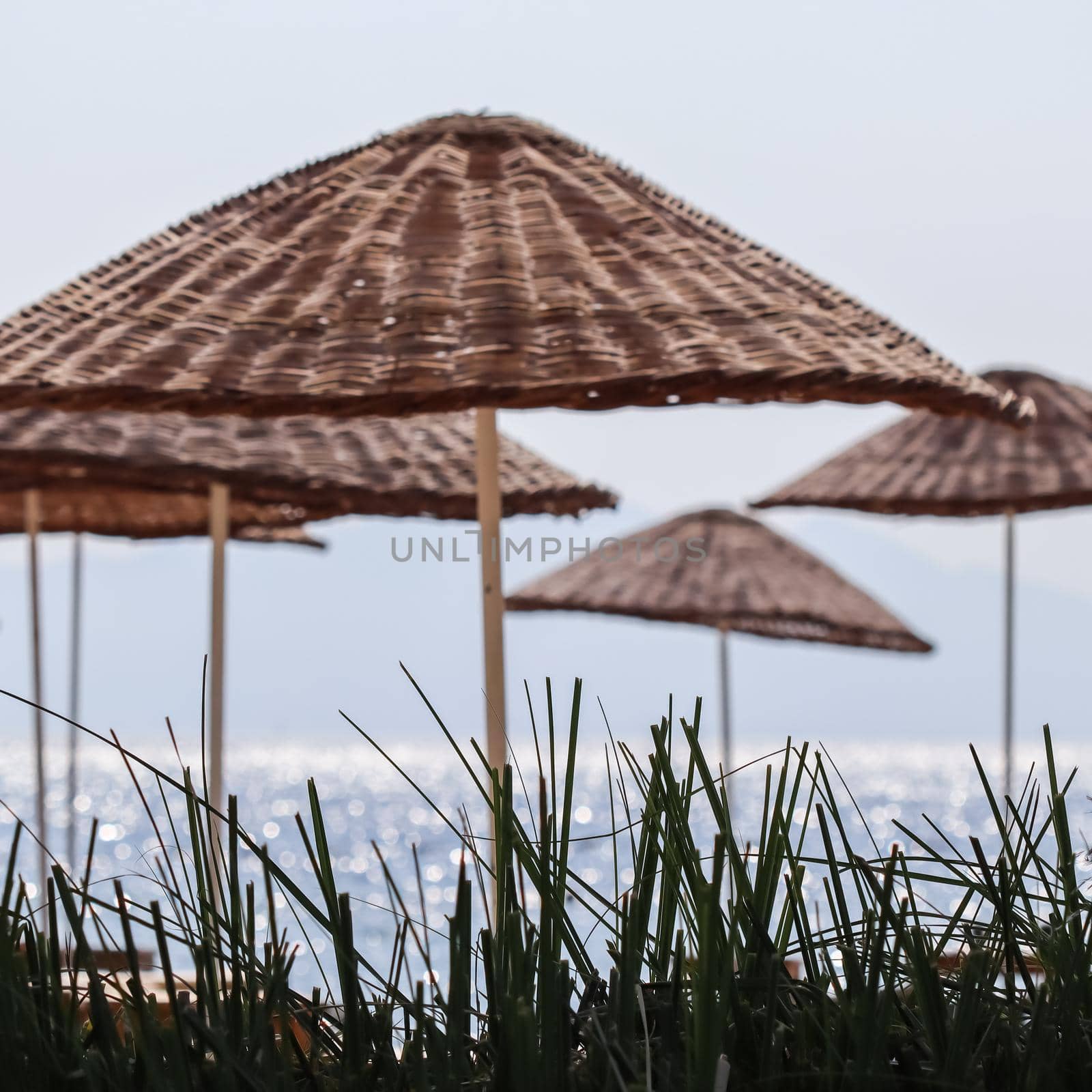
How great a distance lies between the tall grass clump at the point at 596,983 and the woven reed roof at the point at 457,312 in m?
0.81

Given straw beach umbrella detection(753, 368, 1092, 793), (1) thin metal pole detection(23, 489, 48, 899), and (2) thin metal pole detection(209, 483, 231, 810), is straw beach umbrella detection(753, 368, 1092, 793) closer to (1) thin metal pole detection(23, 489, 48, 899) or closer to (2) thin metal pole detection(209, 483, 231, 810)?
(2) thin metal pole detection(209, 483, 231, 810)

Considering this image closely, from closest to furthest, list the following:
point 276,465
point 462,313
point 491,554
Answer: point 462,313, point 491,554, point 276,465

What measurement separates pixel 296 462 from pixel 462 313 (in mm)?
2110

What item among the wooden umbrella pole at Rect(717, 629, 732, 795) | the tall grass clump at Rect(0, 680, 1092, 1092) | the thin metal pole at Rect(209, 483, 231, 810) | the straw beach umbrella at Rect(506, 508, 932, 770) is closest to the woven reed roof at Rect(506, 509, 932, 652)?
the straw beach umbrella at Rect(506, 508, 932, 770)

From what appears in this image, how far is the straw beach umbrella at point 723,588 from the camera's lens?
25.4 ft

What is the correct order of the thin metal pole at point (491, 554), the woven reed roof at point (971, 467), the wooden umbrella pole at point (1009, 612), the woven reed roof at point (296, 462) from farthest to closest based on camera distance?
1. the wooden umbrella pole at point (1009, 612)
2. the woven reed roof at point (971, 467)
3. the woven reed roof at point (296, 462)
4. the thin metal pole at point (491, 554)

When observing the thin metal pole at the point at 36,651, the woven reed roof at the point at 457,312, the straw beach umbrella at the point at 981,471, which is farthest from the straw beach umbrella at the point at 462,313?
the straw beach umbrella at the point at 981,471

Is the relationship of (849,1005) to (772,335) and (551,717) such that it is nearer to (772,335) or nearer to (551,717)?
(551,717)

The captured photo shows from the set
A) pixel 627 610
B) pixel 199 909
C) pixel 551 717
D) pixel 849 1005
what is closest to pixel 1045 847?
pixel 849 1005

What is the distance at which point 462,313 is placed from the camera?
1.63 meters

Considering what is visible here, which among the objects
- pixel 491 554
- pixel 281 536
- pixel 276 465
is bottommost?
pixel 491 554

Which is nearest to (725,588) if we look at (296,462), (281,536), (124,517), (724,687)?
(724,687)

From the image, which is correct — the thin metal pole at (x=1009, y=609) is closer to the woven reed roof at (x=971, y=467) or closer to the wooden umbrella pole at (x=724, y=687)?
the woven reed roof at (x=971, y=467)

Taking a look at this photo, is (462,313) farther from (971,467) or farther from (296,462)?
(971,467)
